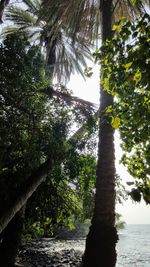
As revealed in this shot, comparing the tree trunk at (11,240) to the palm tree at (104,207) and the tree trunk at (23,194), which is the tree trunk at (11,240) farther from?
the palm tree at (104,207)

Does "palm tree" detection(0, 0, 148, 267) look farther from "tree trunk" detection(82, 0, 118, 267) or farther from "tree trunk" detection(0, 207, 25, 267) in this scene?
"tree trunk" detection(0, 207, 25, 267)

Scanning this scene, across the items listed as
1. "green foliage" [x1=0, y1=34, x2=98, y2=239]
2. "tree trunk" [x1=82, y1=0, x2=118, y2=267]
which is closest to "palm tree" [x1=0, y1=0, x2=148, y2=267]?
"tree trunk" [x1=82, y1=0, x2=118, y2=267]

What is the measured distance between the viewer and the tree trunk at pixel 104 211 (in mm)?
7188

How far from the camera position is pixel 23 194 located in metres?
8.48

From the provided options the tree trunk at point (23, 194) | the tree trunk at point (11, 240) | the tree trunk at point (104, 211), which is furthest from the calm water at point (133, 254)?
the tree trunk at point (104, 211)

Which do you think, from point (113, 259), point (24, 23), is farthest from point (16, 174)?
point (24, 23)

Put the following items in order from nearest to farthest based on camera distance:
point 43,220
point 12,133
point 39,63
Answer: point 12,133 → point 39,63 → point 43,220

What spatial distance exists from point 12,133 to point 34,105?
1.61 metres

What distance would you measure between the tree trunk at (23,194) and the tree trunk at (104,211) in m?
2.02

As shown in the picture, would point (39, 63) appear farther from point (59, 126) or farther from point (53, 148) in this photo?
point (53, 148)

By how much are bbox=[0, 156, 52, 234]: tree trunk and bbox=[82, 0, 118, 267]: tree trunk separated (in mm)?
2022

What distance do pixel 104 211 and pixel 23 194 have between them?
236cm

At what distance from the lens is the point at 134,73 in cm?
432

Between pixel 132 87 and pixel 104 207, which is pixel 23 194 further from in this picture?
pixel 132 87
